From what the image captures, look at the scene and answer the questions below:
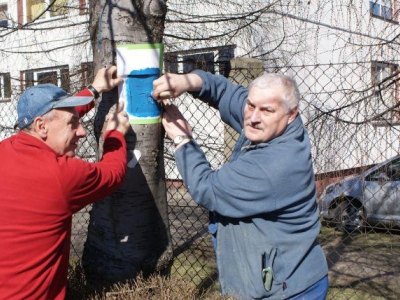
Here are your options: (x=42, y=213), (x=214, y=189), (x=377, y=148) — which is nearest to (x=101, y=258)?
(x=42, y=213)

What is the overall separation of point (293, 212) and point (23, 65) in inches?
332

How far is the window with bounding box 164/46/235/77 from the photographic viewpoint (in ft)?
13.4

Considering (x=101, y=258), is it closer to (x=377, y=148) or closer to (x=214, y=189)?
(x=214, y=189)

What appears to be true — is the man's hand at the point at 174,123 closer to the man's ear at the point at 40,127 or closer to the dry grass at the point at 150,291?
the man's ear at the point at 40,127

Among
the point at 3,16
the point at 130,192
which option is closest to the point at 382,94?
the point at 130,192

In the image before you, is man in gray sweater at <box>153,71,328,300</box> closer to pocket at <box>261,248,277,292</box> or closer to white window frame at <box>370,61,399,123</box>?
pocket at <box>261,248,277,292</box>

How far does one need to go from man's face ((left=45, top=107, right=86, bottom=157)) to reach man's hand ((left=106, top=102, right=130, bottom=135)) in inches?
10.7

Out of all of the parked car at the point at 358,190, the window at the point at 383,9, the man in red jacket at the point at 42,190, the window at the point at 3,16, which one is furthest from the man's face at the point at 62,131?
the window at the point at 3,16

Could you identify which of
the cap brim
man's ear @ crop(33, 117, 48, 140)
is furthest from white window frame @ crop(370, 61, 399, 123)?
man's ear @ crop(33, 117, 48, 140)

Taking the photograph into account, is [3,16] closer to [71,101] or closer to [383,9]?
[383,9]

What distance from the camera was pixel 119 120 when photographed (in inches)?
102

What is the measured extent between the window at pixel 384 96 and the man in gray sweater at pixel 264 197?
4.63 feet

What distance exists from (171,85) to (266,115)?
0.48 metres

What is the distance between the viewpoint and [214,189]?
2.18m
